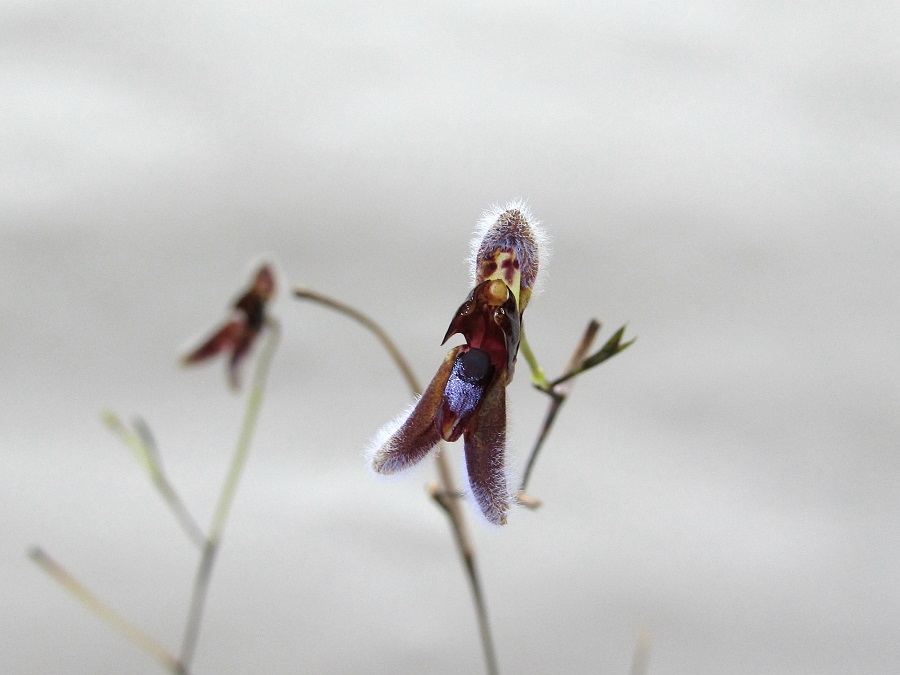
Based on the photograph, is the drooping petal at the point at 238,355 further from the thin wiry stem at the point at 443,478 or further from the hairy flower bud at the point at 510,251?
the hairy flower bud at the point at 510,251

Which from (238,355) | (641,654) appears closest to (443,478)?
(238,355)

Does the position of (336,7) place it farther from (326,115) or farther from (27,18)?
(27,18)

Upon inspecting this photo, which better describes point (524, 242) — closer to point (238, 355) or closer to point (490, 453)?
point (490, 453)

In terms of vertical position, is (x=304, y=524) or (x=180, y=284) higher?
(x=180, y=284)

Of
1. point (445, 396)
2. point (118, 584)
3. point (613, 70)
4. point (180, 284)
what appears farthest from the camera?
point (613, 70)

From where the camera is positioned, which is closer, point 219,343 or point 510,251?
point 510,251

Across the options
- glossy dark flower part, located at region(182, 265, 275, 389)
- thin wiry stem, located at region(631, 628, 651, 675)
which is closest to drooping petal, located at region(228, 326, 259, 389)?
glossy dark flower part, located at region(182, 265, 275, 389)

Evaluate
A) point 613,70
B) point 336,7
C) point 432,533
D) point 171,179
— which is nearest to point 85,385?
point 171,179

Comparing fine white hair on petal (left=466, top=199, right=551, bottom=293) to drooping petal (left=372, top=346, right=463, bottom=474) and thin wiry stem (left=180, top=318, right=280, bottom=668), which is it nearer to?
drooping petal (left=372, top=346, right=463, bottom=474)
